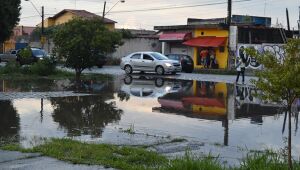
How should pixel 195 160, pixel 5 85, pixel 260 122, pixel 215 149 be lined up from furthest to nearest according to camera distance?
pixel 5 85
pixel 260 122
pixel 215 149
pixel 195 160

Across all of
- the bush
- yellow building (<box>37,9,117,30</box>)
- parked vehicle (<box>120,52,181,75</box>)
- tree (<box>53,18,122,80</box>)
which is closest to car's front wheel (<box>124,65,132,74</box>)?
parked vehicle (<box>120,52,181,75</box>)

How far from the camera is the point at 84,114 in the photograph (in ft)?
48.0

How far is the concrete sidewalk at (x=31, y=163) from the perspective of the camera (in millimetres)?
7820

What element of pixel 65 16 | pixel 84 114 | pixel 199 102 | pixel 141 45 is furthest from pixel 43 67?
pixel 65 16

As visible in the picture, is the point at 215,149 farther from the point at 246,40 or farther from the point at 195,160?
the point at 246,40

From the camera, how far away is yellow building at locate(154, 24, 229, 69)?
1902 inches

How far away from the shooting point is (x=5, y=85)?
23922 millimetres

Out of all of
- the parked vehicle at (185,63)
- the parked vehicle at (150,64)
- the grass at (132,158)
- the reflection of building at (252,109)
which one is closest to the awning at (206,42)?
the parked vehicle at (185,63)

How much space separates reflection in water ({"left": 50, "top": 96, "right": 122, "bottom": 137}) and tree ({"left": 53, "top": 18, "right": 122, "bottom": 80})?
744 centimetres

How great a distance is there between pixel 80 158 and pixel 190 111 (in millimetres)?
7883

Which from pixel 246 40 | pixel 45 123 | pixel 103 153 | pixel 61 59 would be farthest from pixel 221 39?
pixel 103 153

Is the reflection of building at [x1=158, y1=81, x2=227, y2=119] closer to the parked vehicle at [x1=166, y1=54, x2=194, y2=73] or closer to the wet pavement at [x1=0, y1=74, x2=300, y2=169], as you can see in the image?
the wet pavement at [x1=0, y1=74, x2=300, y2=169]

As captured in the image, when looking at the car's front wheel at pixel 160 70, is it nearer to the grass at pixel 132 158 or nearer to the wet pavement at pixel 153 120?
the wet pavement at pixel 153 120

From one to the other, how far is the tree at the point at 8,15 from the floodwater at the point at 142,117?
16.6m
